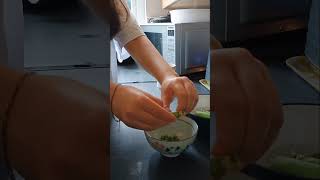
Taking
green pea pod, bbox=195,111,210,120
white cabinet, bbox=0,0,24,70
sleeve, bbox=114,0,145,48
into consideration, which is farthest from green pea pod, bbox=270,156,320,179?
white cabinet, bbox=0,0,24,70

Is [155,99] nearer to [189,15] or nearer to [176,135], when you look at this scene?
[176,135]

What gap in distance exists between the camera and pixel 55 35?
0.54 m

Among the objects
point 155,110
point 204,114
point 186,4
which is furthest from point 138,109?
point 186,4

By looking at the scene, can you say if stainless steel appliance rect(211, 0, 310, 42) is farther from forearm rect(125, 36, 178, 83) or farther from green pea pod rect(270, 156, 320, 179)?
green pea pod rect(270, 156, 320, 179)

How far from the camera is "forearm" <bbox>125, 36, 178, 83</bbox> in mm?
560

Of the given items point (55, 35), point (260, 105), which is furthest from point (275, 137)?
point (55, 35)

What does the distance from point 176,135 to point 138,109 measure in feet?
0.33

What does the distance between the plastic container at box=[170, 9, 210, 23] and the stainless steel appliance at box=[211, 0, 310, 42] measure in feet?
0.07

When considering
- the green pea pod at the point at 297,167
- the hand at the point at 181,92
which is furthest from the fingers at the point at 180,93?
the green pea pod at the point at 297,167

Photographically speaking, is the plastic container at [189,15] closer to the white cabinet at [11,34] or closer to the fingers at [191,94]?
the fingers at [191,94]

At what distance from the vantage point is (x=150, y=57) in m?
0.56

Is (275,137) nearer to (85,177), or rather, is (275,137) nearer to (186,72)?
(186,72)

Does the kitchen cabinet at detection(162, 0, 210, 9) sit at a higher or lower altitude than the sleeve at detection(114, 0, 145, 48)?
higher

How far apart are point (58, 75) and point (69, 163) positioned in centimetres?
18
